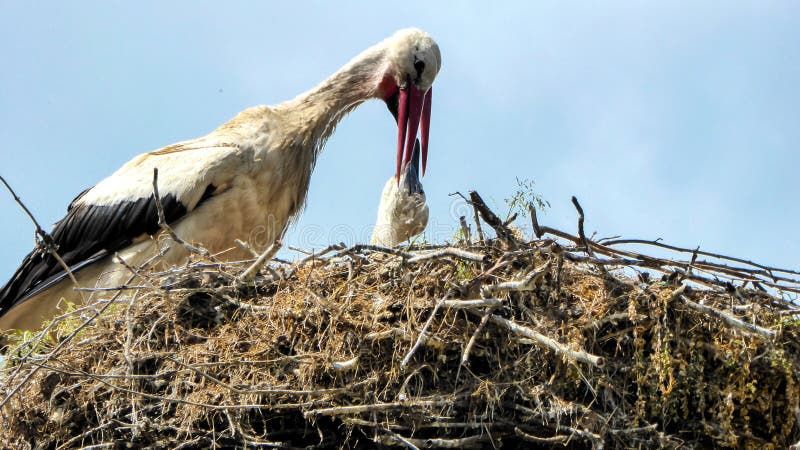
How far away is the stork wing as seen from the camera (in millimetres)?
4941

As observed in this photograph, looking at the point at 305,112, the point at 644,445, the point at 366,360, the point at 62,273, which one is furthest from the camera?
the point at 305,112

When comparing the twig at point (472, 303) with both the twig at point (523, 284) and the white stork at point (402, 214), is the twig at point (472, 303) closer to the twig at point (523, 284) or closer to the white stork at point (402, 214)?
the twig at point (523, 284)

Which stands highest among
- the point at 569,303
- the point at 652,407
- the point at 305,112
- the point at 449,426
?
the point at 305,112

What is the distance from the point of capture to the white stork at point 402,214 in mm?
5191

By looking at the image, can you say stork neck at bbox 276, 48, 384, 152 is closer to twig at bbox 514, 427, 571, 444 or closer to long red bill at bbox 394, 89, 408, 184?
long red bill at bbox 394, 89, 408, 184

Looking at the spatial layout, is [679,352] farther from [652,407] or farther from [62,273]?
[62,273]

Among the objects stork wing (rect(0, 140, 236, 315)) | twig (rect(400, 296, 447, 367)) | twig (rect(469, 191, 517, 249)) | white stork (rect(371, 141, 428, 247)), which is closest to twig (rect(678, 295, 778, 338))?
twig (rect(469, 191, 517, 249))

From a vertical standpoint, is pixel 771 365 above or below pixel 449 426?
above

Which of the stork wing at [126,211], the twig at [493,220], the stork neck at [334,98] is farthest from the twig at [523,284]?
the stork neck at [334,98]

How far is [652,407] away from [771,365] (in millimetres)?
407

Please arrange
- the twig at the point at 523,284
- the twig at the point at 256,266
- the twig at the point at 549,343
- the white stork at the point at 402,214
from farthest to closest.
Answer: the white stork at the point at 402,214, the twig at the point at 256,266, the twig at the point at 523,284, the twig at the point at 549,343

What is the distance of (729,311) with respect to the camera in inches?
149

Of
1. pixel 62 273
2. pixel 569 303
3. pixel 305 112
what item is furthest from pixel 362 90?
pixel 569 303

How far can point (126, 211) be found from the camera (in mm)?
5043
